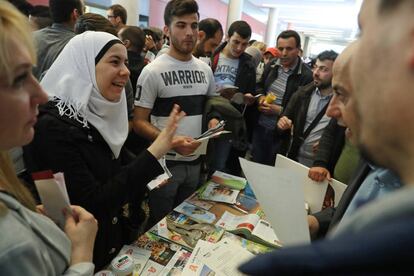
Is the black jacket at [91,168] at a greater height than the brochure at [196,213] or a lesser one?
greater

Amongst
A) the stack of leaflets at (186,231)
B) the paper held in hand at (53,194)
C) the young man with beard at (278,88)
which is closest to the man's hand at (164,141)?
the stack of leaflets at (186,231)

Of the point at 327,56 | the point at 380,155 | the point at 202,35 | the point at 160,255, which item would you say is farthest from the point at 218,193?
the point at 202,35

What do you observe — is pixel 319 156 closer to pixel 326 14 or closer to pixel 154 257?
pixel 154 257

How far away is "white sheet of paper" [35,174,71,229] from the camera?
81cm

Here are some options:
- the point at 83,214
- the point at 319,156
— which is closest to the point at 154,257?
the point at 83,214

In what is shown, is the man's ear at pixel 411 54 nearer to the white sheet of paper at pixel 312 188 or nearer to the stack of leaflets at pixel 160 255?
the stack of leaflets at pixel 160 255

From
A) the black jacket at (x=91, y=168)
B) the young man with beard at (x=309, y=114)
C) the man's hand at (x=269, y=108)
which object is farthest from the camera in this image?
the man's hand at (x=269, y=108)

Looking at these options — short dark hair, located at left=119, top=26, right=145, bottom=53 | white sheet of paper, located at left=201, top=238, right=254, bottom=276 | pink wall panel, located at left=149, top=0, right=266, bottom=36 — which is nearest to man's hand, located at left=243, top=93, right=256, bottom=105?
short dark hair, located at left=119, top=26, right=145, bottom=53

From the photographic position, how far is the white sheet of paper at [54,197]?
807 millimetres

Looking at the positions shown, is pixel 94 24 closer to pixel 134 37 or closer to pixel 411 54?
pixel 134 37

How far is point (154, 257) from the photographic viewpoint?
1149 mm

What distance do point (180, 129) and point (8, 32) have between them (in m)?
1.29

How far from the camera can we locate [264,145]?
323 cm

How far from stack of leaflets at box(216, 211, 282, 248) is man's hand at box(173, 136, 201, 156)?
38 cm
